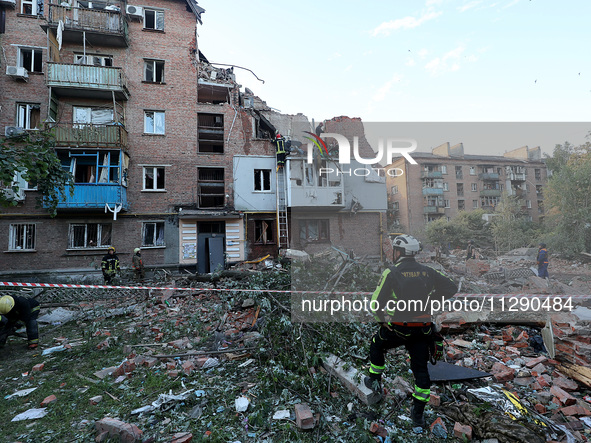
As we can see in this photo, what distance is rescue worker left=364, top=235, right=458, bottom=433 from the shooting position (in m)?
3.03

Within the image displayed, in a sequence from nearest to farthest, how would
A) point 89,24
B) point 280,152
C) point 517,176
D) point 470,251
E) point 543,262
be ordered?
point 543,262 < point 89,24 < point 470,251 < point 280,152 < point 517,176

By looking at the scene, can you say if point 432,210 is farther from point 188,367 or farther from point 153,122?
point 188,367

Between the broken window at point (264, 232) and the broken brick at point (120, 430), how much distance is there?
12608 millimetres

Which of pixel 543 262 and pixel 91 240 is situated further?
pixel 91 240

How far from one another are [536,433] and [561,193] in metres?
15.2

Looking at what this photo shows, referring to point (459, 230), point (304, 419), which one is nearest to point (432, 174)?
point (459, 230)

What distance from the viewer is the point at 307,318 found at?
5.16 meters

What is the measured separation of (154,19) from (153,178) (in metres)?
8.91

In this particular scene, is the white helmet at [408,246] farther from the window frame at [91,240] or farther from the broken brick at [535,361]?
the window frame at [91,240]

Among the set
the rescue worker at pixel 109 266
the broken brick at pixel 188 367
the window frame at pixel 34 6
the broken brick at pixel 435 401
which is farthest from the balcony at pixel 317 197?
the window frame at pixel 34 6

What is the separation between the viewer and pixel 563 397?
10.5ft

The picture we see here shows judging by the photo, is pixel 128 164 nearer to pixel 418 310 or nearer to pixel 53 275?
pixel 53 275

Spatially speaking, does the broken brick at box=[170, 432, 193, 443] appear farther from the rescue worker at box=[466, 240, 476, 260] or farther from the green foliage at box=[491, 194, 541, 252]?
the green foliage at box=[491, 194, 541, 252]

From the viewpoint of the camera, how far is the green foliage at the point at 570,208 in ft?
40.2
